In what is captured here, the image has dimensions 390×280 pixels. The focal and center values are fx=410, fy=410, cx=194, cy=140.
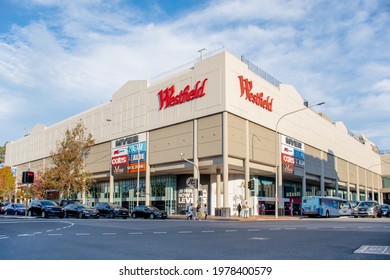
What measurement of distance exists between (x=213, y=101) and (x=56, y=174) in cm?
2926

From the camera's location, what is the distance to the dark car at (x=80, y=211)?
128 feet

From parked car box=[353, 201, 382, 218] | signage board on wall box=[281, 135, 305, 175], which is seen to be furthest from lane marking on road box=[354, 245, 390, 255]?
signage board on wall box=[281, 135, 305, 175]

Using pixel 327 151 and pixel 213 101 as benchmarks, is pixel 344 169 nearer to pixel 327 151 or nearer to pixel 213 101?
pixel 327 151

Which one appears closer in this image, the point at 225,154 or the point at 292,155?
the point at 225,154

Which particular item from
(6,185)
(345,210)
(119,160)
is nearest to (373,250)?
(345,210)

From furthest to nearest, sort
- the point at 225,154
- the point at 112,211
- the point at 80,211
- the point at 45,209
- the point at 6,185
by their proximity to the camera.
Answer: the point at 6,185 → the point at 225,154 → the point at 112,211 → the point at 80,211 → the point at 45,209

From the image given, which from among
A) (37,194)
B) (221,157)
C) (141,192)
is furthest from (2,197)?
(221,157)

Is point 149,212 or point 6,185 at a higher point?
point 6,185

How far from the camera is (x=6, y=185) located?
274 ft

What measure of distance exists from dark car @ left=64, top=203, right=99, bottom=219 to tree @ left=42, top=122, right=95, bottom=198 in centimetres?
2263

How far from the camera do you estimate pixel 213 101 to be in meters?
46.2

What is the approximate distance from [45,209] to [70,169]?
27.0m

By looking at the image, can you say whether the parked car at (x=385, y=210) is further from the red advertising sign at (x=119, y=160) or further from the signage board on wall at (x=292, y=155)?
the red advertising sign at (x=119, y=160)

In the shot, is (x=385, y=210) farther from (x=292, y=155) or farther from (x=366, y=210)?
(x=292, y=155)
